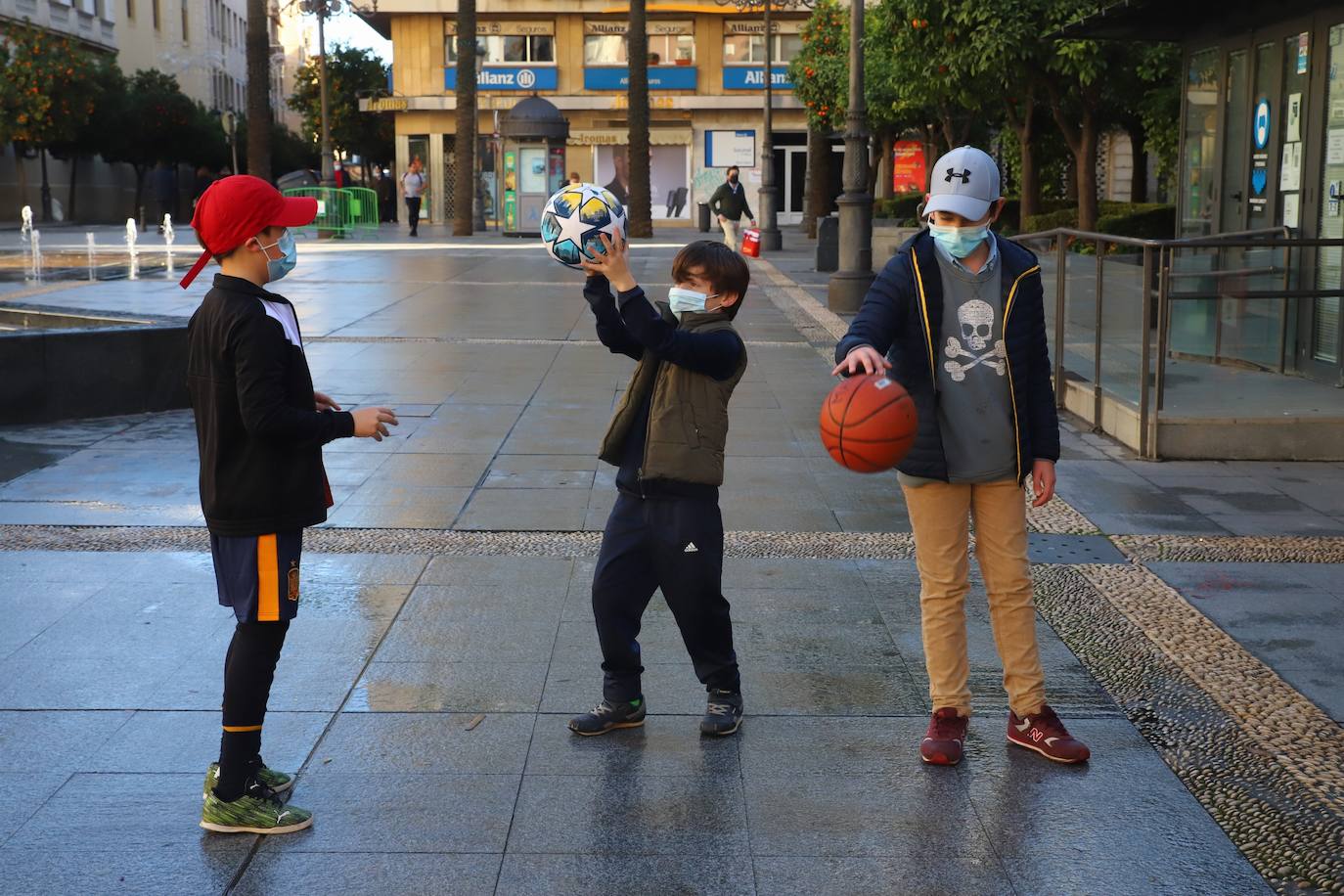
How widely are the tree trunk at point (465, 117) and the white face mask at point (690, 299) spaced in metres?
35.0

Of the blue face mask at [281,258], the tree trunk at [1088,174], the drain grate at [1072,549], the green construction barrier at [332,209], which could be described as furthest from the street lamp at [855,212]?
the green construction barrier at [332,209]

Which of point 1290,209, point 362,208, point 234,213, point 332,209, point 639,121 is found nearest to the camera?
point 234,213

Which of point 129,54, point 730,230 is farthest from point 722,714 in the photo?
point 129,54

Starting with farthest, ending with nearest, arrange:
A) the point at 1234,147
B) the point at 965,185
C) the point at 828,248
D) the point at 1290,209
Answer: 1. the point at 828,248
2. the point at 1234,147
3. the point at 1290,209
4. the point at 965,185

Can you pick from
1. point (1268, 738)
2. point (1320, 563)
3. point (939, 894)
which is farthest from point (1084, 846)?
point (1320, 563)

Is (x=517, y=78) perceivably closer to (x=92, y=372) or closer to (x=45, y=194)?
(x=45, y=194)

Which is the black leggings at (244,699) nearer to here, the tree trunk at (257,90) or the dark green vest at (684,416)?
the dark green vest at (684,416)

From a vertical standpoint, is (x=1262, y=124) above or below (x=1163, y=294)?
above

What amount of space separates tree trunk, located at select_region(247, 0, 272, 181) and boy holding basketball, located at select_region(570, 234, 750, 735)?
121ft

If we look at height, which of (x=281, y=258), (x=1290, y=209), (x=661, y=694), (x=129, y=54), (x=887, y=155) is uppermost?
(x=129, y=54)

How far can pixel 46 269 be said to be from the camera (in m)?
23.9

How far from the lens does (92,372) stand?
1011 centimetres

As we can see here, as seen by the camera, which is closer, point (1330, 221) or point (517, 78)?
point (1330, 221)

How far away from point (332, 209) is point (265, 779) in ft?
120
